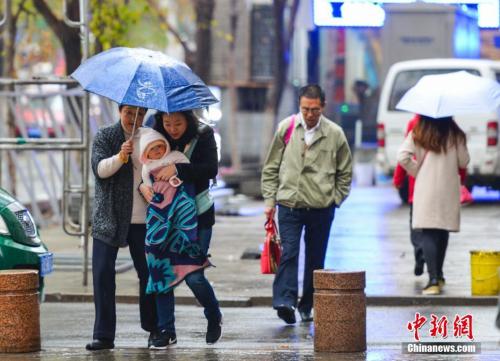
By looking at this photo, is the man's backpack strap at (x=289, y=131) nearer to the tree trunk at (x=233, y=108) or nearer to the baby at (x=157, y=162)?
the baby at (x=157, y=162)

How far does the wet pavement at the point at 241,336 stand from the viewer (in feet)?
29.8

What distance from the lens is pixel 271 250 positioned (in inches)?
430

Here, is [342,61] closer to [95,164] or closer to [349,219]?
[349,219]

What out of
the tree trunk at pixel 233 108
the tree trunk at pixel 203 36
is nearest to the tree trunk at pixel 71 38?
the tree trunk at pixel 203 36

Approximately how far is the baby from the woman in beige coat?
3.66m

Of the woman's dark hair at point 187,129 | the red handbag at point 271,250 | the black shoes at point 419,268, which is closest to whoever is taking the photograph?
the woman's dark hair at point 187,129

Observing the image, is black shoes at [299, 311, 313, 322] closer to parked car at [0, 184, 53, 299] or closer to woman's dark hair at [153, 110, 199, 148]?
parked car at [0, 184, 53, 299]

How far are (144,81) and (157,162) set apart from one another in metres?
0.53

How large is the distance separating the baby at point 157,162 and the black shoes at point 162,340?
0.89m

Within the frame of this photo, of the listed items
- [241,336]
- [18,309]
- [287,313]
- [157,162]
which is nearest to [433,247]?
[287,313]

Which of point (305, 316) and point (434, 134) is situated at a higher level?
point (434, 134)

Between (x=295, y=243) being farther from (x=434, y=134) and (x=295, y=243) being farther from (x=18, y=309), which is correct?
(x=18, y=309)

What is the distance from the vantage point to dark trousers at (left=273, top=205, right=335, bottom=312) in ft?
35.3

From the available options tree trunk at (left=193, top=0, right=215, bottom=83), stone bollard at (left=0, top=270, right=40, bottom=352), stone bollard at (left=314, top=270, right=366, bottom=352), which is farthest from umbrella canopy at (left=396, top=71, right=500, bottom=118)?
tree trunk at (left=193, top=0, right=215, bottom=83)
